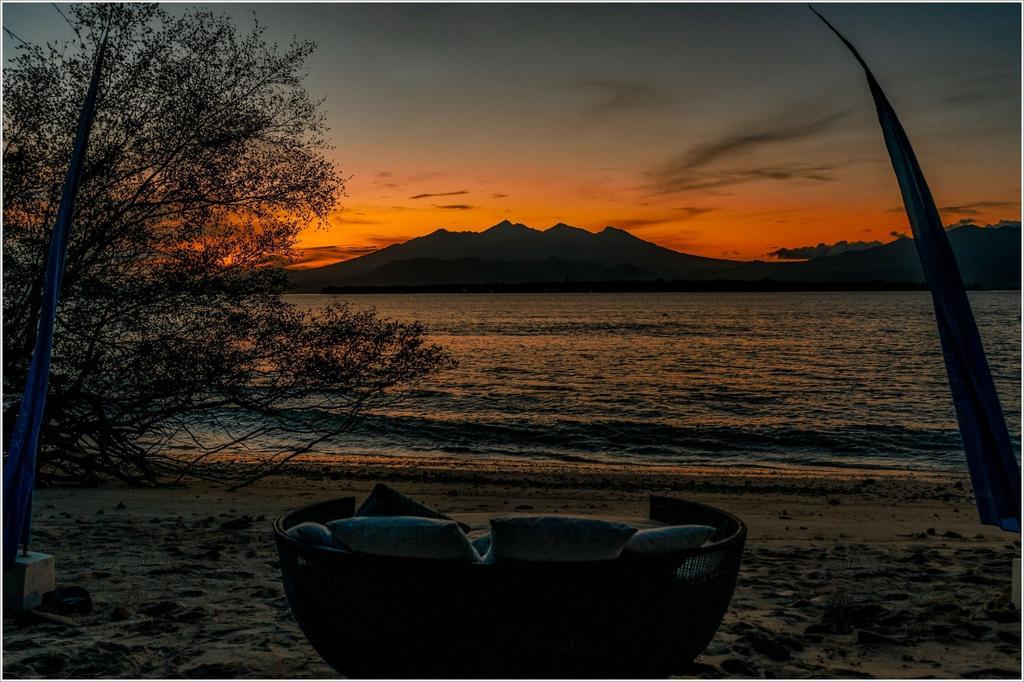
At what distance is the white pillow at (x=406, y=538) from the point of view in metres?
3.63

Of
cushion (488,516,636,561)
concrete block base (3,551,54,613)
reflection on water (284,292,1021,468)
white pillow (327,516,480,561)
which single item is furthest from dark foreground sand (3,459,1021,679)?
reflection on water (284,292,1021,468)

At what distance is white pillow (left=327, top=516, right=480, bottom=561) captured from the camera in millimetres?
3631

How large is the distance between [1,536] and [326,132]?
7706 millimetres

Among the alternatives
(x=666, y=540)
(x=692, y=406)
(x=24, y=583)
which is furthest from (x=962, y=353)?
(x=692, y=406)

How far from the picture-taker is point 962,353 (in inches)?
186

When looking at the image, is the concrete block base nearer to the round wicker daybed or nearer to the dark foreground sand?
the dark foreground sand

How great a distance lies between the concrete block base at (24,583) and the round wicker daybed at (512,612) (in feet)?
9.18

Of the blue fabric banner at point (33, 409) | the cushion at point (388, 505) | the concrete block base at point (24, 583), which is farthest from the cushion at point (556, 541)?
the concrete block base at point (24, 583)

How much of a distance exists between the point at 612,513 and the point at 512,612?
7.34m

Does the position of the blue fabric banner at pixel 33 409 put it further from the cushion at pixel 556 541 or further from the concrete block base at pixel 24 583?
the cushion at pixel 556 541

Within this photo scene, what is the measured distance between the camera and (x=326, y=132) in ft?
37.1

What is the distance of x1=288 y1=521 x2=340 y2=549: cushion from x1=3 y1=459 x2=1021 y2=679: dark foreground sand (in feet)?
3.44

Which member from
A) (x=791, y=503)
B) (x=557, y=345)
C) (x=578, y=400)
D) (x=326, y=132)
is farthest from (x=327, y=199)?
(x=557, y=345)

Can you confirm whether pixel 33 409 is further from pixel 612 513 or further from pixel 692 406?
pixel 692 406
